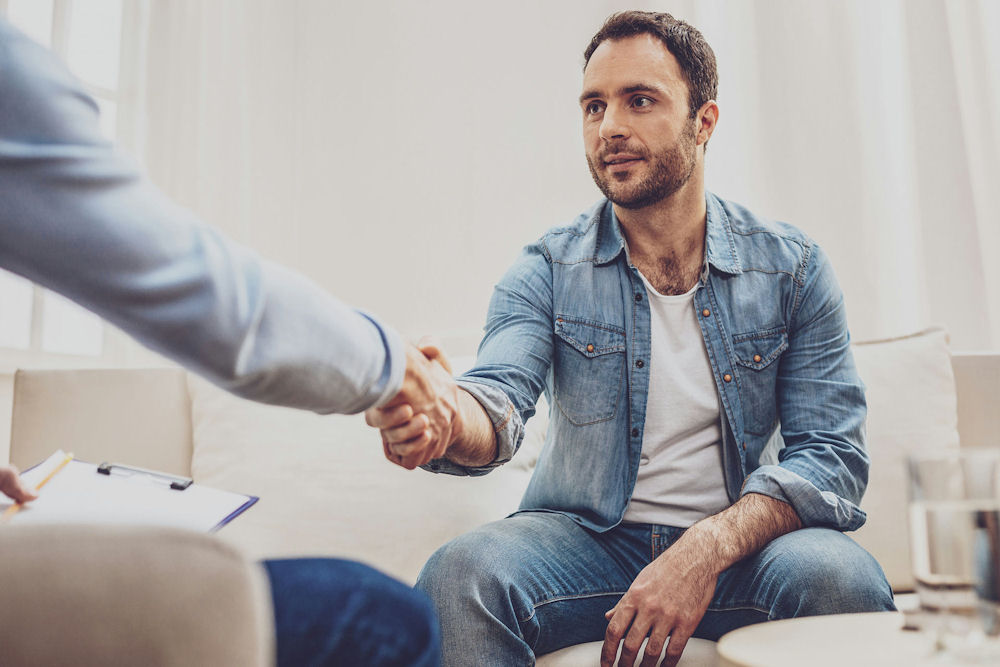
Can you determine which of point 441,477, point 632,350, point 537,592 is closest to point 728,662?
point 537,592

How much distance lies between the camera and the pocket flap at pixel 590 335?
1657 millimetres

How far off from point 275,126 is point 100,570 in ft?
9.94

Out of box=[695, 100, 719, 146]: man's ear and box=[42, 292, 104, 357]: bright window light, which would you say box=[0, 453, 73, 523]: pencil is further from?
box=[42, 292, 104, 357]: bright window light

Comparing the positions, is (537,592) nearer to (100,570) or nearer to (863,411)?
(863,411)

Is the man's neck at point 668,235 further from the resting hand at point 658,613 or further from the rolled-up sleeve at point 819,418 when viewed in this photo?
the resting hand at point 658,613

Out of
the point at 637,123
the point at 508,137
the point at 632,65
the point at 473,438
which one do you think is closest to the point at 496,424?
the point at 473,438

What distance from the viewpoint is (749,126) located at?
2.57m

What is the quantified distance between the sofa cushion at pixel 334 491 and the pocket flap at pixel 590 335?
13.9 inches

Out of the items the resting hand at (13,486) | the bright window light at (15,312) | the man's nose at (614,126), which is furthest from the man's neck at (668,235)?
the bright window light at (15,312)

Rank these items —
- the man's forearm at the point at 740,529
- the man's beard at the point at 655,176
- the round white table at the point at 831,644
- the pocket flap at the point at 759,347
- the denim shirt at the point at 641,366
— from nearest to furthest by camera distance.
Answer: the round white table at the point at 831,644, the man's forearm at the point at 740,529, the denim shirt at the point at 641,366, the pocket flap at the point at 759,347, the man's beard at the point at 655,176

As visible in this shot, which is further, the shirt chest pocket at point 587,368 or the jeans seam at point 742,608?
the shirt chest pocket at point 587,368

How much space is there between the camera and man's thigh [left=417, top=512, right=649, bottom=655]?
4.24 ft

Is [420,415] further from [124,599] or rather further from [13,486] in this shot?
[124,599]

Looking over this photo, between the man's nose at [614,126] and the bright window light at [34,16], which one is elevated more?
the bright window light at [34,16]
